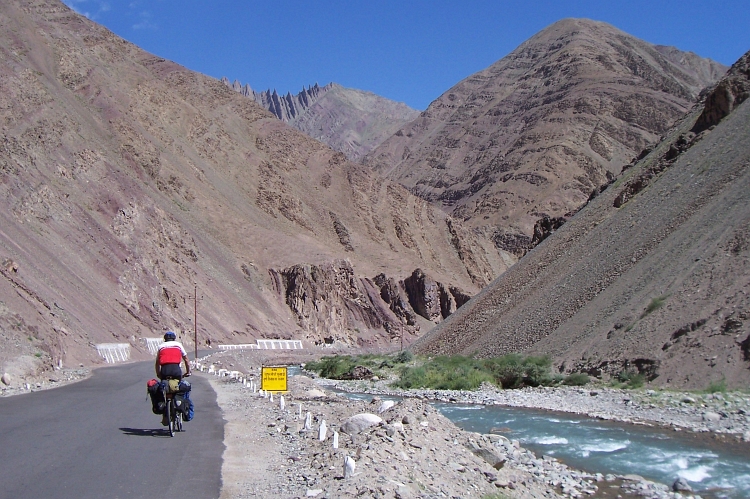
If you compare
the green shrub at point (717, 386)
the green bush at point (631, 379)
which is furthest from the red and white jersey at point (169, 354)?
the green bush at point (631, 379)

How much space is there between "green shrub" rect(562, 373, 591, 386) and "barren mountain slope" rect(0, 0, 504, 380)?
20793mm

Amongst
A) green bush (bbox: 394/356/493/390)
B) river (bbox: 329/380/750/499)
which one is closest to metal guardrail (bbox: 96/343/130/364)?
green bush (bbox: 394/356/493/390)

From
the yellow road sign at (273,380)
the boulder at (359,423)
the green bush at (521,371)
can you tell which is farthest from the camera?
the green bush at (521,371)

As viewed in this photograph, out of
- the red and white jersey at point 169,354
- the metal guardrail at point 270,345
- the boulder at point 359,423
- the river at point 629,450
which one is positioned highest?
the metal guardrail at point 270,345

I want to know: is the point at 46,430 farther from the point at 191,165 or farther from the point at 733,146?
the point at 191,165

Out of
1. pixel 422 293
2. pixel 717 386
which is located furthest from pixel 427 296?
pixel 717 386

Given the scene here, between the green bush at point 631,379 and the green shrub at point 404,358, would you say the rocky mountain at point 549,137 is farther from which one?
the green bush at point 631,379

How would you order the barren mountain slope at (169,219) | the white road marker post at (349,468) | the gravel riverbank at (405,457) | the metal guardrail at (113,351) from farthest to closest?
the barren mountain slope at (169,219) < the metal guardrail at (113,351) < the gravel riverbank at (405,457) < the white road marker post at (349,468)

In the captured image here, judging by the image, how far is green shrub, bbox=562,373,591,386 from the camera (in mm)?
30547

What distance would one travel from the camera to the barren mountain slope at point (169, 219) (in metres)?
49.9

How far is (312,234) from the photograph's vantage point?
308 ft

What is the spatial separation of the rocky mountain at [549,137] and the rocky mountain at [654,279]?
2723 inches

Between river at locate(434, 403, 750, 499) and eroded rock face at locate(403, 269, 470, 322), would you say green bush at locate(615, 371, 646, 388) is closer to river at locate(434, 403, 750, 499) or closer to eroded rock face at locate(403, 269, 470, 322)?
river at locate(434, 403, 750, 499)

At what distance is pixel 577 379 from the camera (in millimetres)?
30797
